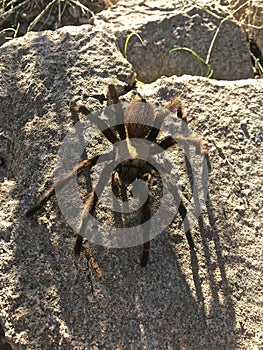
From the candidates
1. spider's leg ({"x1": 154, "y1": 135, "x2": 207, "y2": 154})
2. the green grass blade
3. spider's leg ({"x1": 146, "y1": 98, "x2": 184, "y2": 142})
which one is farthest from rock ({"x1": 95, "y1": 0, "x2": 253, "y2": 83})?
spider's leg ({"x1": 154, "y1": 135, "x2": 207, "y2": 154})

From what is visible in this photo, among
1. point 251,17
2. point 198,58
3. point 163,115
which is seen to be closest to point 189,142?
point 163,115

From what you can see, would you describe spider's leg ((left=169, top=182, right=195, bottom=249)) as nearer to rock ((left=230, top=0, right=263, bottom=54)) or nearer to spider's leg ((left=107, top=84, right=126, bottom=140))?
spider's leg ((left=107, top=84, right=126, bottom=140))

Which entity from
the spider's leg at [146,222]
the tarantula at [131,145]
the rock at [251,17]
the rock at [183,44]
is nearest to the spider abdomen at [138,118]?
the tarantula at [131,145]

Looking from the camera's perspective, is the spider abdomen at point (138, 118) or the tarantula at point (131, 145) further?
the spider abdomen at point (138, 118)

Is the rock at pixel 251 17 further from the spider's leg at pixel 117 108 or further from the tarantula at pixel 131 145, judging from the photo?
the spider's leg at pixel 117 108

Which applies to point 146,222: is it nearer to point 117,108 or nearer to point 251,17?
point 117,108

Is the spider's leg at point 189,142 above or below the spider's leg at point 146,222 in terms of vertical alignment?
above
